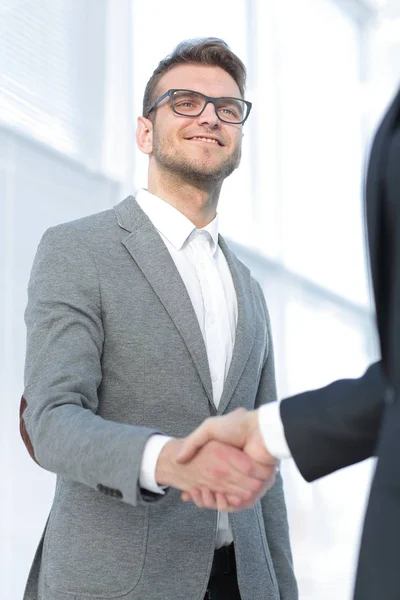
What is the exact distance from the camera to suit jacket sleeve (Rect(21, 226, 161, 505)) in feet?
4.72

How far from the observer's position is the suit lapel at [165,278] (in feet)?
5.66

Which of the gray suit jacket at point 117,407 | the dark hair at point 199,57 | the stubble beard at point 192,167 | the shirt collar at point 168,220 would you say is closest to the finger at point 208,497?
the gray suit jacket at point 117,407

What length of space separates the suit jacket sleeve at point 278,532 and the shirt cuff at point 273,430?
20.5 inches

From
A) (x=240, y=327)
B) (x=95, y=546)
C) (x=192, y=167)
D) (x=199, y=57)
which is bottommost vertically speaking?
(x=95, y=546)

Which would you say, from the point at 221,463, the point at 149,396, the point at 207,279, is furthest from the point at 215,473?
the point at 207,279

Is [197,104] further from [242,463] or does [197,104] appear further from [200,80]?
[242,463]

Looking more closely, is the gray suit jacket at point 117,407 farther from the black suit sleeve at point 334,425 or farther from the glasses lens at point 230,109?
the glasses lens at point 230,109

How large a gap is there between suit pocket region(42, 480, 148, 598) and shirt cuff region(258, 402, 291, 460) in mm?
313

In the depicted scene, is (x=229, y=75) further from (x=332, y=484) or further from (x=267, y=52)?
(x=332, y=484)

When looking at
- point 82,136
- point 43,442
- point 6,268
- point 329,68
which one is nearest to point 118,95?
point 82,136

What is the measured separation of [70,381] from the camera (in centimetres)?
155

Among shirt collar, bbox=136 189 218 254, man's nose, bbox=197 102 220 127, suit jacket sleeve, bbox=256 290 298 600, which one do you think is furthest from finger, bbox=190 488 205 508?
man's nose, bbox=197 102 220 127

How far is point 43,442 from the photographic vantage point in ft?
5.01

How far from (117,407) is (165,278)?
0.29 m
